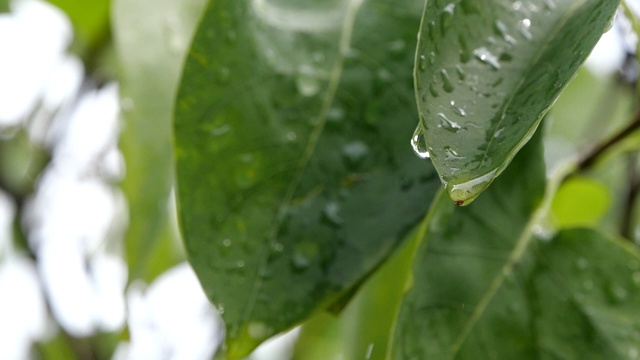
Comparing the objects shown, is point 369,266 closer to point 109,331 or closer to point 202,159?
point 202,159

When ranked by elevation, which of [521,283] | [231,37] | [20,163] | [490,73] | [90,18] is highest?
[490,73]

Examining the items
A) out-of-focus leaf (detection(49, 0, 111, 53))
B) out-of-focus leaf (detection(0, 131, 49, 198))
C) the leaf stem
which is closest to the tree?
the leaf stem

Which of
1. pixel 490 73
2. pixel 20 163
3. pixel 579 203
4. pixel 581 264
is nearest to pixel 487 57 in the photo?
pixel 490 73

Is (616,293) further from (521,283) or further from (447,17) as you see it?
(447,17)

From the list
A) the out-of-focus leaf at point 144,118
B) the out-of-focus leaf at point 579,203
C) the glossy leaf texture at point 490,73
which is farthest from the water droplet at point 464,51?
the out-of-focus leaf at point 579,203

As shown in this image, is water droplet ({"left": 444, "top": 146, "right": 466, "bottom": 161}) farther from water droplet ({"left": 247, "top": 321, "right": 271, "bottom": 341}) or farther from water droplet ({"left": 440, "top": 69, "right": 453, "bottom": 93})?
water droplet ({"left": 247, "top": 321, "right": 271, "bottom": 341})
